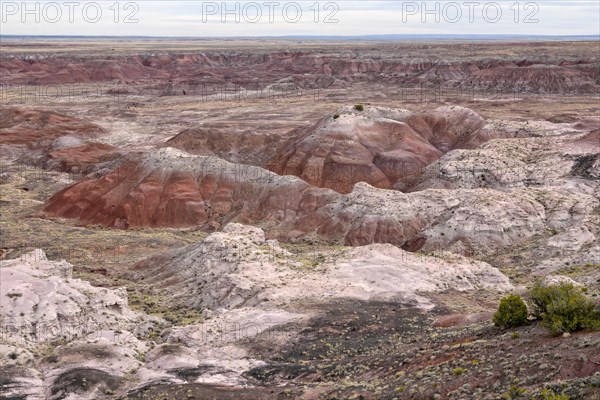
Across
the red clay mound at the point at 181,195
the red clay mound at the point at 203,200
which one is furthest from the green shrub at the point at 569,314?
the red clay mound at the point at 181,195

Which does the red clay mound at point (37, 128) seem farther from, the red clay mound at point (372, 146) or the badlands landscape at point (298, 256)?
the red clay mound at point (372, 146)

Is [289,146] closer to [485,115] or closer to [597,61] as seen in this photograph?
[485,115]

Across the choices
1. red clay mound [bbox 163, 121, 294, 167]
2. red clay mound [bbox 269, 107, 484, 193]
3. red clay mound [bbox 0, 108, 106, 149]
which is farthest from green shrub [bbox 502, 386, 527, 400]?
red clay mound [bbox 0, 108, 106, 149]

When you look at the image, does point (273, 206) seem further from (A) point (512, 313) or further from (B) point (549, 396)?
(B) point (549, 396)

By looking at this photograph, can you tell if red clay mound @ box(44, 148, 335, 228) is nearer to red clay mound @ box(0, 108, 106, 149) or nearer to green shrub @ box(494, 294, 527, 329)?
red clay mound @ box(0, 108, 106, 149)

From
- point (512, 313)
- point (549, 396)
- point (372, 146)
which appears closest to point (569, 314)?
point (512, 313)

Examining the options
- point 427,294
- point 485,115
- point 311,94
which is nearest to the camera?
point 427,294

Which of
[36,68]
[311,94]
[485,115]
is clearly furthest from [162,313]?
[36,68]
